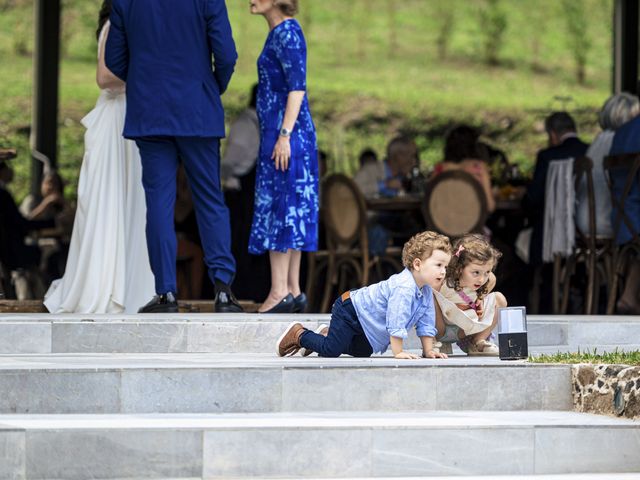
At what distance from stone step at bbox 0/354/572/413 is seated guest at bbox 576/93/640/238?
3948 mm

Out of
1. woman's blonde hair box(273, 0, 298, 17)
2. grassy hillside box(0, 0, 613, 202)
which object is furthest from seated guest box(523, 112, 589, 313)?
grassy hillside box(0, 0, 613, 202)

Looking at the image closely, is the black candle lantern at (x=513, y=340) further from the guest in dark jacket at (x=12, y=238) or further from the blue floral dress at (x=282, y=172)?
the guest in dark jacket at (x=12, y=238)

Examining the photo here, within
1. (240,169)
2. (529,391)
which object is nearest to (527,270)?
(240,169)

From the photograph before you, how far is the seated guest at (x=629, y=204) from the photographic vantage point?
7809mm

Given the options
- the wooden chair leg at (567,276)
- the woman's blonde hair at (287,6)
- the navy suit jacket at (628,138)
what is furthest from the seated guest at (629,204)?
the woman's blonde hair at (287,6)

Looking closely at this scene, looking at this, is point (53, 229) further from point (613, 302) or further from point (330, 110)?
point (330, 110)

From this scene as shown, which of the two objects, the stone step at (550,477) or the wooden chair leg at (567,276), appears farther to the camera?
the wooden chair leg at (567,276)

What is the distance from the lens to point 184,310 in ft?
22.3

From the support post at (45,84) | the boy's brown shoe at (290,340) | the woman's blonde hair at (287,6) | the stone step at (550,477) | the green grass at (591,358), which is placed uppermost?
the support post at (45,84)

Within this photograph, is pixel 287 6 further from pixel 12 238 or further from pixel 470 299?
pixel 12 238

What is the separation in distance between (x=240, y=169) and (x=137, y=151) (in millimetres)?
1933

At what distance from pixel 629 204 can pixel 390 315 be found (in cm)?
339

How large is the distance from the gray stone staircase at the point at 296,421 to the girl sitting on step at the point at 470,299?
307 millimetres

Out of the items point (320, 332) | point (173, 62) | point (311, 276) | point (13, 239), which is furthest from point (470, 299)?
point (13, 239)
